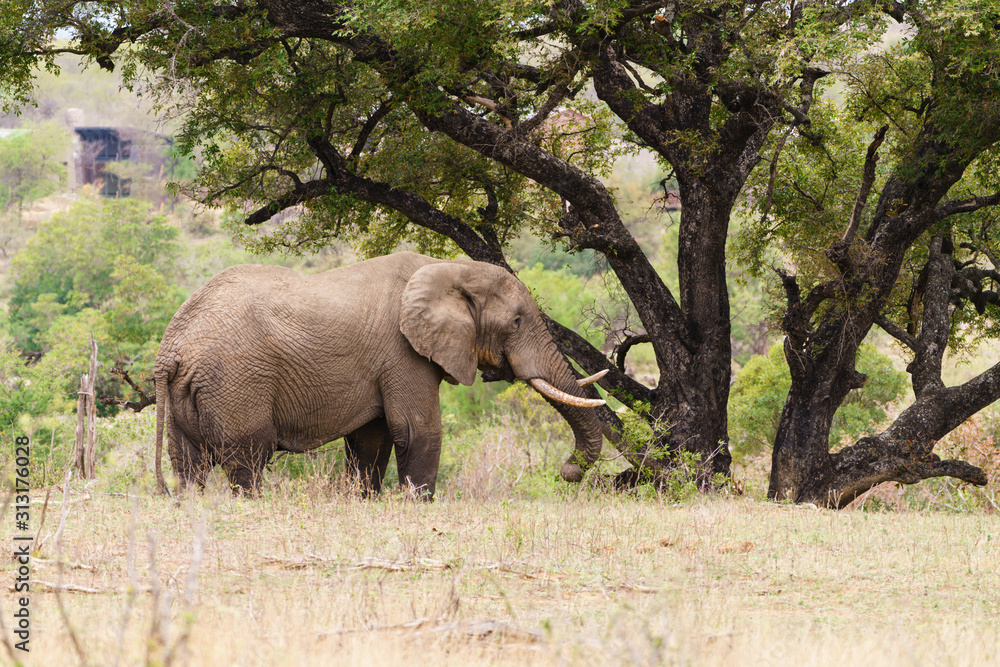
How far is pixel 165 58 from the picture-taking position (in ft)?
41.7

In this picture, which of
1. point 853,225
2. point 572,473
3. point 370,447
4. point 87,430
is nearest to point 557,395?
point 572,473

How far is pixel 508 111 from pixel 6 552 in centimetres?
807

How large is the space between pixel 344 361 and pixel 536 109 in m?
4.88

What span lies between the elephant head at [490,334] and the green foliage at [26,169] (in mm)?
74351

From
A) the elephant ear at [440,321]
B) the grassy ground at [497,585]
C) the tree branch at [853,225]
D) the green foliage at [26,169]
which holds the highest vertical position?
the green foliage at [26,169]

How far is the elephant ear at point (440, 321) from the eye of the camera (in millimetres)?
11289

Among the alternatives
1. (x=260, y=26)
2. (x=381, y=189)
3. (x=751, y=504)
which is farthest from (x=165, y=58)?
(x=751, y=504)

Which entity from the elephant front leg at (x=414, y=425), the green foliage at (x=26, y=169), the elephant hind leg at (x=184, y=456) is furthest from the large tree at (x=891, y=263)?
the green foliage at (x=26, y=169)

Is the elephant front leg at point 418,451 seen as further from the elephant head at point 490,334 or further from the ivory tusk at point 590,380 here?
the ivory tusk at point 590,380

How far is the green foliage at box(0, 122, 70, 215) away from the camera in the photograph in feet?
262

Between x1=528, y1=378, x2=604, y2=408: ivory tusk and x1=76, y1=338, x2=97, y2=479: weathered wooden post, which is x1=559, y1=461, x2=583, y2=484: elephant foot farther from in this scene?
x1=76, y1=338, x2=97, y2=479: weathered wooden post

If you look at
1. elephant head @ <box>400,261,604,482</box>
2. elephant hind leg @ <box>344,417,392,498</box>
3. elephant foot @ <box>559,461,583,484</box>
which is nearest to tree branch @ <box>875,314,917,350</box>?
elephant head @ <box>400,261,604,482</box>

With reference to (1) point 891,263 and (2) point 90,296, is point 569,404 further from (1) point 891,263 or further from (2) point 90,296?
(2) point 90,296

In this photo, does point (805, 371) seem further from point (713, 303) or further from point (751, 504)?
point (751, 504)
